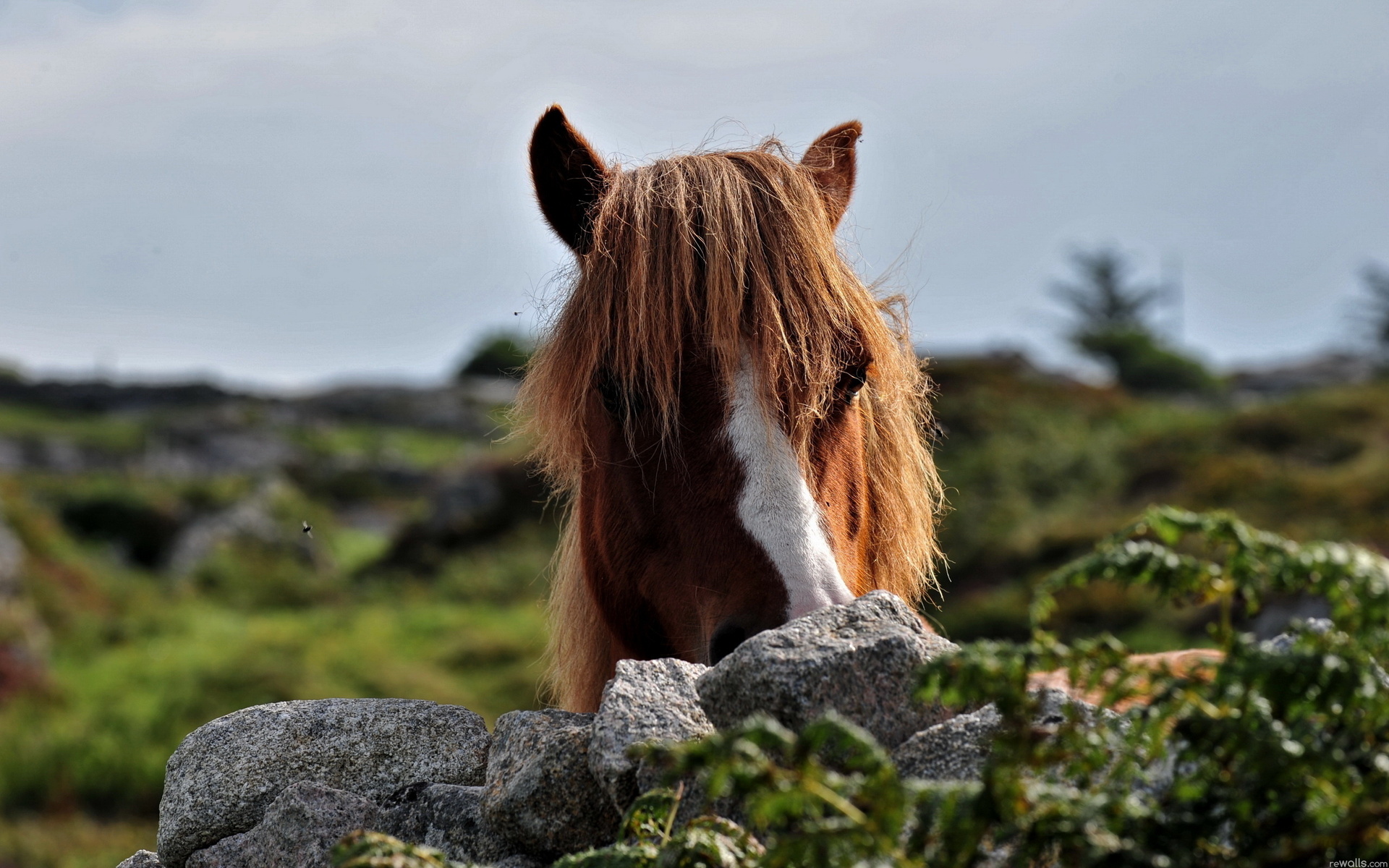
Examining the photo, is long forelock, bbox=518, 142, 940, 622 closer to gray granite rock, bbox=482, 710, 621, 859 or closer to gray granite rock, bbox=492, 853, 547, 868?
gray granite rock, bbox=482, 710, 621, 859

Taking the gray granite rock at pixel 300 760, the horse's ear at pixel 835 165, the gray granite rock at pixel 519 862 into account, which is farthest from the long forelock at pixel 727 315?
the gray granite rock at pixel 519 862

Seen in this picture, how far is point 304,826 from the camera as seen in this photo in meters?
1.79

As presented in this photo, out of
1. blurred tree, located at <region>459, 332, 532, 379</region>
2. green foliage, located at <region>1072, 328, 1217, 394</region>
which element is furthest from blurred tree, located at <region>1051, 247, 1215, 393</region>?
blurred tree, located at <region>459, 332, 532, 379</region>

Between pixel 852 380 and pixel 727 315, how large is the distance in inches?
14.2

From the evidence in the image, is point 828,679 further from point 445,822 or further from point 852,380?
point 852,380

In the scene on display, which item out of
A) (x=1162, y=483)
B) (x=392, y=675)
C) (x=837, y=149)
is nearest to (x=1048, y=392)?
(x=1162, y=483)

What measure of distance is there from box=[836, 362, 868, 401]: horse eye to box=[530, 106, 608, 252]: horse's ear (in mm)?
792

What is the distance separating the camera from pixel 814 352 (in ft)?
8.03

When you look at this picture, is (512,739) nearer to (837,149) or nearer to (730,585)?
(730,585)

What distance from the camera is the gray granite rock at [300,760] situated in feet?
6.65

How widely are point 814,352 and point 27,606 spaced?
20.7 metres

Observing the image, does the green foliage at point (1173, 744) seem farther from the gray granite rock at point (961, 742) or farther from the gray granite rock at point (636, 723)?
the gray granite rock at point (636, 723)

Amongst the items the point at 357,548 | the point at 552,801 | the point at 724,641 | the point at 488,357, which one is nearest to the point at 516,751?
the point at 552,801

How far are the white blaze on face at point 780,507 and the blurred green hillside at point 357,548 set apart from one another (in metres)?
9.95
